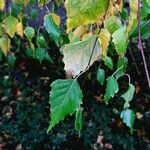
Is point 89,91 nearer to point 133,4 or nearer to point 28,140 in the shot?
point 28,140

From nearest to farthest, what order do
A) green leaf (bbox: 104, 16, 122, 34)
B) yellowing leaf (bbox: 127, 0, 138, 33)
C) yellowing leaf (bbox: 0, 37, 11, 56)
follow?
yellowing leaf (bbox: 127, 0, 138, 33), green leaf (bbox: 104, 16, 122, 34), yellowing leaf (bbox: 0, 37, 11, 56)

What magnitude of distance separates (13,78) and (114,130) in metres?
1.42

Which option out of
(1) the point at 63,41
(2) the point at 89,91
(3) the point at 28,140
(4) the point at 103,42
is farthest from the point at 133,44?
(4) the point at 103,42

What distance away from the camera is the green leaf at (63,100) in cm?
67

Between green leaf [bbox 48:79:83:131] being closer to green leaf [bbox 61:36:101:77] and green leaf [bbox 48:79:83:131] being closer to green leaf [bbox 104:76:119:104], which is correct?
green leaf [bbox 61:36:101:77]

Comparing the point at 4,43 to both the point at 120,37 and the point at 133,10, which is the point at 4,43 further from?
the point at 133,10

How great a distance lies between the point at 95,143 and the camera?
3.63m

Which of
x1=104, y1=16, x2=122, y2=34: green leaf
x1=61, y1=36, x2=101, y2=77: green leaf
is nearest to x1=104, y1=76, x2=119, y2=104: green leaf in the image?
x1=104, y1=16, x2=122, y2=34: green leaf

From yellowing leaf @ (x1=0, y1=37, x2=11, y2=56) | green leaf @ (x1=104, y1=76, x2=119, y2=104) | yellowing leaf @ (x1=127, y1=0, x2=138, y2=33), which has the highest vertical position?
yellowing leaf @ (x1=0, y1=37, x2=11, y2=56)

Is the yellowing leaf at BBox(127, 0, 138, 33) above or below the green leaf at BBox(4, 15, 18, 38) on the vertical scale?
below

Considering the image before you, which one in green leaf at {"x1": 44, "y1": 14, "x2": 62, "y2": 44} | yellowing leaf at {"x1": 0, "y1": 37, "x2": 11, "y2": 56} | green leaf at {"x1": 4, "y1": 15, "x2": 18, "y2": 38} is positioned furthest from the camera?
yellowing leaf at {"x1": 0, "y1": 37, "x2": 11, "y2": 56}

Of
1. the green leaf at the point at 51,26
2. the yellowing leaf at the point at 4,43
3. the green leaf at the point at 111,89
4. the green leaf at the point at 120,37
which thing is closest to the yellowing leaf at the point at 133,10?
the green leaf at the point at 120,37

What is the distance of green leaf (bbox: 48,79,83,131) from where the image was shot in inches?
26.5

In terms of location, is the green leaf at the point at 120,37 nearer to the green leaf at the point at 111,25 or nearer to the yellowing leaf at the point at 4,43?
the green leaf at the point at 111,25
